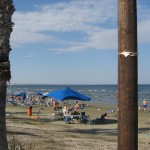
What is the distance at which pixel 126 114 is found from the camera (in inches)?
160

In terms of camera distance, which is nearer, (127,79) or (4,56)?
(127,79)

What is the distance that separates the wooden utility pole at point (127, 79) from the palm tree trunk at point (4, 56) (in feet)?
6.42

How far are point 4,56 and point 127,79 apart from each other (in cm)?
214

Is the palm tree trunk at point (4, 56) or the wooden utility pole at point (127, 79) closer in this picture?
the wooden utility pole at point (127, 79)

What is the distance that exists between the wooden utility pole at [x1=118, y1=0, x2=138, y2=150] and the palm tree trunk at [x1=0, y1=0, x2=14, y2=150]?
1956 millimetres

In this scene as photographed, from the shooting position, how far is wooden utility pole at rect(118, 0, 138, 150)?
13.3 feet

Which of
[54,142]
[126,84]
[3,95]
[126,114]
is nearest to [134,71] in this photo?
[126,84]

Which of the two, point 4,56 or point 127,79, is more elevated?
point 4,56

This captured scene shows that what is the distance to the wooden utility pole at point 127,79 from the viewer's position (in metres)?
4.05

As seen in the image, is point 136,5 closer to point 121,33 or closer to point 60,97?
point 121,33

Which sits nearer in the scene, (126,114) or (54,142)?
(126,114)

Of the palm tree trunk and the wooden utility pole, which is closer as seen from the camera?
the wooden utility pole

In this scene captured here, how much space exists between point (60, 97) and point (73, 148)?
11497 mm

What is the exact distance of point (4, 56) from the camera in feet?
18.3
